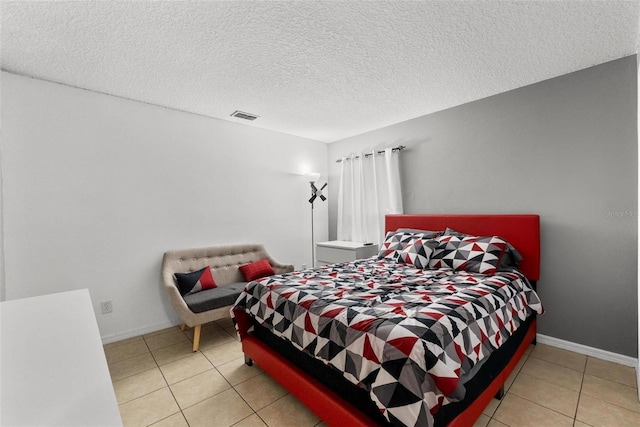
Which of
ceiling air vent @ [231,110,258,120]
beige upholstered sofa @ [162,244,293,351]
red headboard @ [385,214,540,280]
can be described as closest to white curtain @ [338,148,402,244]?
red headboard @ [385,214,540,280]

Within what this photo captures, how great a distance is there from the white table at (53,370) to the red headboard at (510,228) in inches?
A: 125

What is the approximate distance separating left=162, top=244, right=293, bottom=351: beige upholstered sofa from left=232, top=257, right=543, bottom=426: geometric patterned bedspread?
571 mm

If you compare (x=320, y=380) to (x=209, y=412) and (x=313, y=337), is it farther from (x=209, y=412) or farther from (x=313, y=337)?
(x=209, y=412)

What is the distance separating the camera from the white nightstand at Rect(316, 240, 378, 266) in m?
3.92

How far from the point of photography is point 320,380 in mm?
1794

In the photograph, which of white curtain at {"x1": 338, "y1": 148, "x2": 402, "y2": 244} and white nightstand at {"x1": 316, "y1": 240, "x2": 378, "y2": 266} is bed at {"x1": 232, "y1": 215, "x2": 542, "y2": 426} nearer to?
white nightstand at {"x1": 316, "y1": 240, "x2": 378, "y2": 266}

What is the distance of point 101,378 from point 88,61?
107 inches

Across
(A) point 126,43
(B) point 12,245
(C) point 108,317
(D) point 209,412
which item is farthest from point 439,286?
(B) point 12,245

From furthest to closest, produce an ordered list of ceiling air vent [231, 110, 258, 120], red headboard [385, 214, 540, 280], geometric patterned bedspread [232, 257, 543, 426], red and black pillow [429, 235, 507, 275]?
ceiling air vent [231, 110, 258, 120] < red headboard [385, 214, 540, 280] < red and black pillow [429, 235, 507, 275] < geometric patterned bedspread [232, 257, 543, 426]

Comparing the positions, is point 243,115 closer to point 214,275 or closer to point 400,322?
point 214,275

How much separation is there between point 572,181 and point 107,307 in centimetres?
452

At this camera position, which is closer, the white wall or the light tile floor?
the light tile floor

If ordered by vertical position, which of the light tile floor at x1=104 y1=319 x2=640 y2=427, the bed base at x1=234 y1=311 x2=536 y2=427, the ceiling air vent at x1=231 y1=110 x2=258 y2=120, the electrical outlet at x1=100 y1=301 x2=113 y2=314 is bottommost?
the light tile floor at x1=104 y1=319 x2=640 y2=427

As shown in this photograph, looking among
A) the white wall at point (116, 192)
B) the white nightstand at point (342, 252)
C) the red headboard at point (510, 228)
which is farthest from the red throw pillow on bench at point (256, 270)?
the red headboard at point (510, 228)
